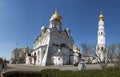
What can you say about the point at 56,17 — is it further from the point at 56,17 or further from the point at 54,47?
the point at 54,47

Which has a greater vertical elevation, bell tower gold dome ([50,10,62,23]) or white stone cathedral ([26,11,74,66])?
bell tower gold dome ([50,10,62,23])

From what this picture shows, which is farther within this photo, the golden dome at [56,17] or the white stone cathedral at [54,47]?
the golden dome at [56,17]

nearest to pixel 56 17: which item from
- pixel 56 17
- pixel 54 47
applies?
pixel 56 17

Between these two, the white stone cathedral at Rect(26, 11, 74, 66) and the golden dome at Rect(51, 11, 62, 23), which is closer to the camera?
the white stone cathedral at Rect(26, 11, 74, 66)

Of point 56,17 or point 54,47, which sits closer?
point 54,47

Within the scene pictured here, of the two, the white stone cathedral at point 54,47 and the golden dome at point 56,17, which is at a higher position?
the golden dome at point 56,17

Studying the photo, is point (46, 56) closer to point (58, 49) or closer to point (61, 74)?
point (58, 49)

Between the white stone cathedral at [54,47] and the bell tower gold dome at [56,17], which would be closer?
the white stone cathedral at [54,47]

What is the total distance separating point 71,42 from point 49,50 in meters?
13.9

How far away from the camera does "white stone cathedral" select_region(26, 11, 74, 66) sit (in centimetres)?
5878

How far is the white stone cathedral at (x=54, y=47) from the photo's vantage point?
58.8 meters

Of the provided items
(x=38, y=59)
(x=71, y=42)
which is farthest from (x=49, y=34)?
(x=71, y=42)

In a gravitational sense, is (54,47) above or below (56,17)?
below

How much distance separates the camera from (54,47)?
62062mm
